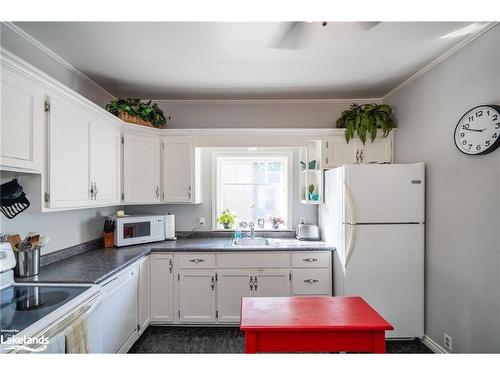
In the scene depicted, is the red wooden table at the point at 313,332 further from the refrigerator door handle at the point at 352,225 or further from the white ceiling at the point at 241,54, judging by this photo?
the white ceiling at the point at 241,54

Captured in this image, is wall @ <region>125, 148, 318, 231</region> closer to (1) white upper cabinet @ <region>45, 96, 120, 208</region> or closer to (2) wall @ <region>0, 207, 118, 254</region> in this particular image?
(2) wall @ <region>0, 207, 118, 254</region>

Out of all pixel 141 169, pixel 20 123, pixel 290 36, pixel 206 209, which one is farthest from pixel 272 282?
pixel 20 123

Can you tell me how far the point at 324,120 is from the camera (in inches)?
129

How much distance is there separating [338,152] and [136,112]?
7.48 ft

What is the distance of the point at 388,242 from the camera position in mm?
2357

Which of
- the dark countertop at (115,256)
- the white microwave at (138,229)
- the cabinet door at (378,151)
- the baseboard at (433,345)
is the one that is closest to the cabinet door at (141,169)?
the white microwave at (138,229)

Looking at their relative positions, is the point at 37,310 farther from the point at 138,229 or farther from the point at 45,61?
the point at 45,61

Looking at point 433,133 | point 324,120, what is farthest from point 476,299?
point 324,120

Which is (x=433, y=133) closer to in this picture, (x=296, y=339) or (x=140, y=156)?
(x=296, y=339)

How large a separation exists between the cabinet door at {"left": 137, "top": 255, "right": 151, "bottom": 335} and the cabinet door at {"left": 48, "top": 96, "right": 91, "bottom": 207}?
2.78ft

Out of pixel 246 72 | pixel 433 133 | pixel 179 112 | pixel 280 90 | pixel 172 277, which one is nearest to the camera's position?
pixel 433 133

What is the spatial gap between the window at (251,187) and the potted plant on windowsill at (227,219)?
0.28 ft

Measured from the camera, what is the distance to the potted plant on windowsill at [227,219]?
3324mm

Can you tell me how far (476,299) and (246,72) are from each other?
263 centimetres
